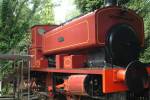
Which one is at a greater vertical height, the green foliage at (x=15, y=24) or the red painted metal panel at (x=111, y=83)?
the green foliage at (x=15, y=24)

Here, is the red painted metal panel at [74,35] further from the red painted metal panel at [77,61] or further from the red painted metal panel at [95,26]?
the red painted metal panel at [77,61]

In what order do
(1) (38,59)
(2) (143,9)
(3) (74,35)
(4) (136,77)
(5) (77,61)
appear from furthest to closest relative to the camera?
(2) (143,9) < (1) (38,59) < (3) (74,35) < (5) (77,61) < (4) (136,77)

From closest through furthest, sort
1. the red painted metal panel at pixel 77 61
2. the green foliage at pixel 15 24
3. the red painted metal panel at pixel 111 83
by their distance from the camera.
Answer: the red painted metal panel at pixel 111 83 → the red painted metal panel at pixel 77 61 → the green foliage at pixel 15 24

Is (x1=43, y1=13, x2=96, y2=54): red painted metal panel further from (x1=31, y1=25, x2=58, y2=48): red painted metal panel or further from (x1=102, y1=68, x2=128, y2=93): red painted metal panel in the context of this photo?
(x1=31, y1=25, x2=58, y2=48): red painted metal panel

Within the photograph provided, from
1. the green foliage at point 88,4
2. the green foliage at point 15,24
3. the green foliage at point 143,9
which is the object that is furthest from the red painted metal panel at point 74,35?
the green foliage at point 15,24

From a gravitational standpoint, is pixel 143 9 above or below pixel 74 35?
above

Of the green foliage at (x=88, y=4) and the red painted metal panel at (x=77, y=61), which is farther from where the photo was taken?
the green foliage at (x=88, y=4)

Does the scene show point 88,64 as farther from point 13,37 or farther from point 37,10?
point 37,10

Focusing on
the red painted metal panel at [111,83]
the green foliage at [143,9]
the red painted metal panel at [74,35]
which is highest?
the green foliage at [143,9]

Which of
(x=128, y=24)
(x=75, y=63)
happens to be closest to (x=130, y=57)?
(x=128, y=24)

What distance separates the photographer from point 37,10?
2548cm

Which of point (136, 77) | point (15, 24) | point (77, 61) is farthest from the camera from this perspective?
point (15, 24)

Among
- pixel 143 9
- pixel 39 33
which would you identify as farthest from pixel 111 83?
pixel 143 9

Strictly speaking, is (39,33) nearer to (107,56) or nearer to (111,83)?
(107,56)
